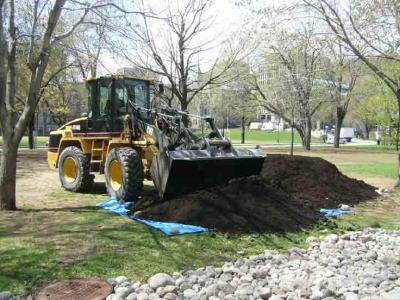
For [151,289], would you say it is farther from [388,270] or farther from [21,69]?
[21,69]

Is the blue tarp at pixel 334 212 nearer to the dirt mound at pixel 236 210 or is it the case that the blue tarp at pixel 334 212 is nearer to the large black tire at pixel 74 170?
the dirt mound at pixel 236 210

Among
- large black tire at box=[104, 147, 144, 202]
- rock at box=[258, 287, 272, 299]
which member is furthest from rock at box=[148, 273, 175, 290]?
large black tire at box=[104, 147, 144, 202]

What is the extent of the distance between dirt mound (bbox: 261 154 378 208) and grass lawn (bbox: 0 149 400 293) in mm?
1225

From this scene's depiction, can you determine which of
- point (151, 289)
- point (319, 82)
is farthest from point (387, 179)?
point (319, 82)

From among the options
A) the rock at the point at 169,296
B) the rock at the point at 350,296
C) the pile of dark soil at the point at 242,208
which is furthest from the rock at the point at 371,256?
the rock at the point at 169,296

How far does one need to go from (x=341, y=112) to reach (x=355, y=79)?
4520 millimetres

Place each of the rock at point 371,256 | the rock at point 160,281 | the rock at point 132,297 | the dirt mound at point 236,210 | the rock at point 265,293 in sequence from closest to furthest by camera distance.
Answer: the rock at point 132,297 < the rock at point 265,293 < the rock at point 160,281 < the rock at point 371,256 < the dirt mound at point 236,210

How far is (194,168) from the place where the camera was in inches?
394

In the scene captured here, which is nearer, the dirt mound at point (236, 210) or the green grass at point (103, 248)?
A: the green grass at point (103, 248)

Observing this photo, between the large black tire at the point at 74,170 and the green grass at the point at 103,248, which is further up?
the large black tire at the point at 74,170

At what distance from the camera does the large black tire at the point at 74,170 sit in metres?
12.8

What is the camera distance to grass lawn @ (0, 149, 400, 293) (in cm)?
651

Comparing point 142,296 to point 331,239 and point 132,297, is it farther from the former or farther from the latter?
point 331,239

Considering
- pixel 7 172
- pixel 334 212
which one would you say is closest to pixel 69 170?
pixel 7 172
